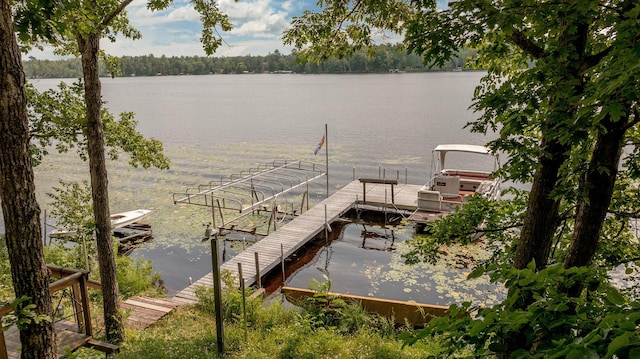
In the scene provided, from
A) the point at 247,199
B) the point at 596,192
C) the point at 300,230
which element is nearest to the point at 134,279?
the point at 300,230

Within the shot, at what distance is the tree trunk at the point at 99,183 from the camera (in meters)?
6.25

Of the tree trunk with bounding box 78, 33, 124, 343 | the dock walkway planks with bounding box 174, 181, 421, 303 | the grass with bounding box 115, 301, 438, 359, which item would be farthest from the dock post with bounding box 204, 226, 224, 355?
the dock walkway planks with bounding box 174, 181, 421, 303

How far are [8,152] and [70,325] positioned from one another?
3434mm

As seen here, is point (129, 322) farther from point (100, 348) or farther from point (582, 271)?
point (582, 271)

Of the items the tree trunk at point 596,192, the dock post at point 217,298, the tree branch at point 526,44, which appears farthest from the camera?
the dock post at point 217,298

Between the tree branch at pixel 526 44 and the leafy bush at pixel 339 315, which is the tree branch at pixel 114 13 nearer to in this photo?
the tree branch at pixel 526 44

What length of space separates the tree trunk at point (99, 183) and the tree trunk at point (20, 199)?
2886 mm

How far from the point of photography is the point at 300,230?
14547 millimetres

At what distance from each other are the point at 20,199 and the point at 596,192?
15.4ft

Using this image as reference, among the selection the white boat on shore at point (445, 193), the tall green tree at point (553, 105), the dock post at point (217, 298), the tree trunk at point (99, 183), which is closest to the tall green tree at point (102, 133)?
the tree trunk at point (99, 183)

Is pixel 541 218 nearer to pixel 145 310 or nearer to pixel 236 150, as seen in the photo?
pixel 145 310

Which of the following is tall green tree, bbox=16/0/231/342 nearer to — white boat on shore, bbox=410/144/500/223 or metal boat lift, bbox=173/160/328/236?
metal boat lift, bbox=173/160/328/236

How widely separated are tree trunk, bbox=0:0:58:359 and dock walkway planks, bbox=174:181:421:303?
19.3 feet

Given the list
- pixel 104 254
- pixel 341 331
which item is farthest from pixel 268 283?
pixel 104 254
